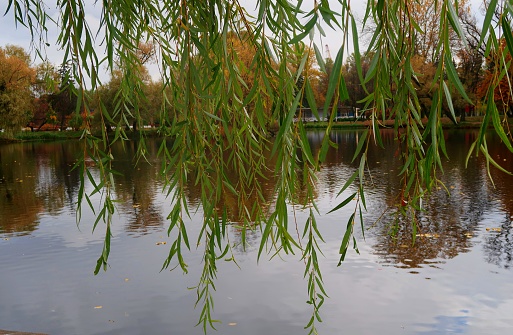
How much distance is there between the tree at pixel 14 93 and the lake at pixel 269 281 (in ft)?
91.0

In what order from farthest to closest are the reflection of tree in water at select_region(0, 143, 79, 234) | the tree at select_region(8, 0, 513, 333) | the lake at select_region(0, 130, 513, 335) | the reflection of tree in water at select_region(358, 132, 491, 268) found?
the reflection of tree in water at select_region(0, 143, 79, 234)
the reflection of tree in water at select_region(358, 132, 491, 268)
the lake at select_region(0, 130, 513, 335)
the tree at select_region(8, 0, 513, 333)

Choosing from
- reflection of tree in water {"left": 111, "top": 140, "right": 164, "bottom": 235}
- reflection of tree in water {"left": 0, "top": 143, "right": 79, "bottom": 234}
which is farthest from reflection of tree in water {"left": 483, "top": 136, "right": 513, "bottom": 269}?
reflection of tree in water {"left": 0, "top": 143, "right": 79, "bottom": 234}

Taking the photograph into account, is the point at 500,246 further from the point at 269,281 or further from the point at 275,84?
the point at 275,84

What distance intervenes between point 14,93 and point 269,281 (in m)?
33.4

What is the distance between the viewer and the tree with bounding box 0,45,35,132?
34375mm

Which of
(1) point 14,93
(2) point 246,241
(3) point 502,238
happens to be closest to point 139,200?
(2) point 246,241

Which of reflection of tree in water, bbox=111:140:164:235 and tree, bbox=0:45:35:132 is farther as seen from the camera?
tree, bbox=0:45:35:132

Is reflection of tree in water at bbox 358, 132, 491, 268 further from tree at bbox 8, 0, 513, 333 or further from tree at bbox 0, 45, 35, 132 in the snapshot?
tree at bbox 0, 45, 35, 132

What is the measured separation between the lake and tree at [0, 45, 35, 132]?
1093 inches

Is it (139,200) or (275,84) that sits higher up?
(275,84)

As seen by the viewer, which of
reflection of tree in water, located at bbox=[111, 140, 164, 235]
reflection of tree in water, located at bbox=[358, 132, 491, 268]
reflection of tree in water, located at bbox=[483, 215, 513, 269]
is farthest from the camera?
reflection of tree in water, located at bbox=[111, 140, 164, 235]

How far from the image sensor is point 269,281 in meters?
5.63

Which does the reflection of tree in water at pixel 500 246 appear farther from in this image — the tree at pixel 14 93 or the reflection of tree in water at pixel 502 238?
the tree at pixel 14 93

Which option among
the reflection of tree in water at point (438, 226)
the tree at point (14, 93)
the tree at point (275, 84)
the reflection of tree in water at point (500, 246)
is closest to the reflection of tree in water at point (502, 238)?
the reflection of tree in water at point (500, 246)
